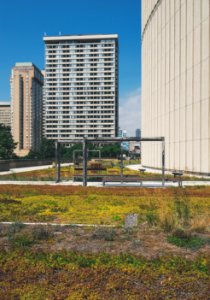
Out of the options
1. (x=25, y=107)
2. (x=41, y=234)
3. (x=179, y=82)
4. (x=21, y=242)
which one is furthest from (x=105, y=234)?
(x=25, y=107)

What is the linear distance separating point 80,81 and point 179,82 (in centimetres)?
13851

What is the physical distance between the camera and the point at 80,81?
174 m

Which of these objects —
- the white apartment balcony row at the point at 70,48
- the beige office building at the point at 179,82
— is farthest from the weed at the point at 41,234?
the white apartment balcony row at the point at 70,48

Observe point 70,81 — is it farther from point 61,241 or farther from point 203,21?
point 61,241

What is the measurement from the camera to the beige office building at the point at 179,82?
3253 cm

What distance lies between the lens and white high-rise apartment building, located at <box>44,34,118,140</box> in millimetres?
170125

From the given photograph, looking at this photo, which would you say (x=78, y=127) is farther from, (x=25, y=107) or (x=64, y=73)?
(x=25, y=107)

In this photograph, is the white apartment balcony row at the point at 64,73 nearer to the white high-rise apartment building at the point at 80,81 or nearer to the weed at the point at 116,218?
the white high-rise apartment building at the point at 80,81

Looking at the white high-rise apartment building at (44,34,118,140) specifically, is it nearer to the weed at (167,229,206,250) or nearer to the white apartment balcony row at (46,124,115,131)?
the white apartment balcony row at (46,124,115,131)

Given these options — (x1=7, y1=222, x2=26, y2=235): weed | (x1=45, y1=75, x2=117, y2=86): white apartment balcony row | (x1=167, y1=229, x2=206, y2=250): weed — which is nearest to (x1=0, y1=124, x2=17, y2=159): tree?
(x1=7, y1=222, x2=26, y2=235): weed

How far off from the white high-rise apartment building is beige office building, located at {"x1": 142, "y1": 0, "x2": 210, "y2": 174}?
115 metres

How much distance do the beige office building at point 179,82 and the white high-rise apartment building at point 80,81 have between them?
115m

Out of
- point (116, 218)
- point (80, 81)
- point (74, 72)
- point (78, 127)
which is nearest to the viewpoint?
point (116, 218)

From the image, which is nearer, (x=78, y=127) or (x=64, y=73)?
(x=78, y=127)
